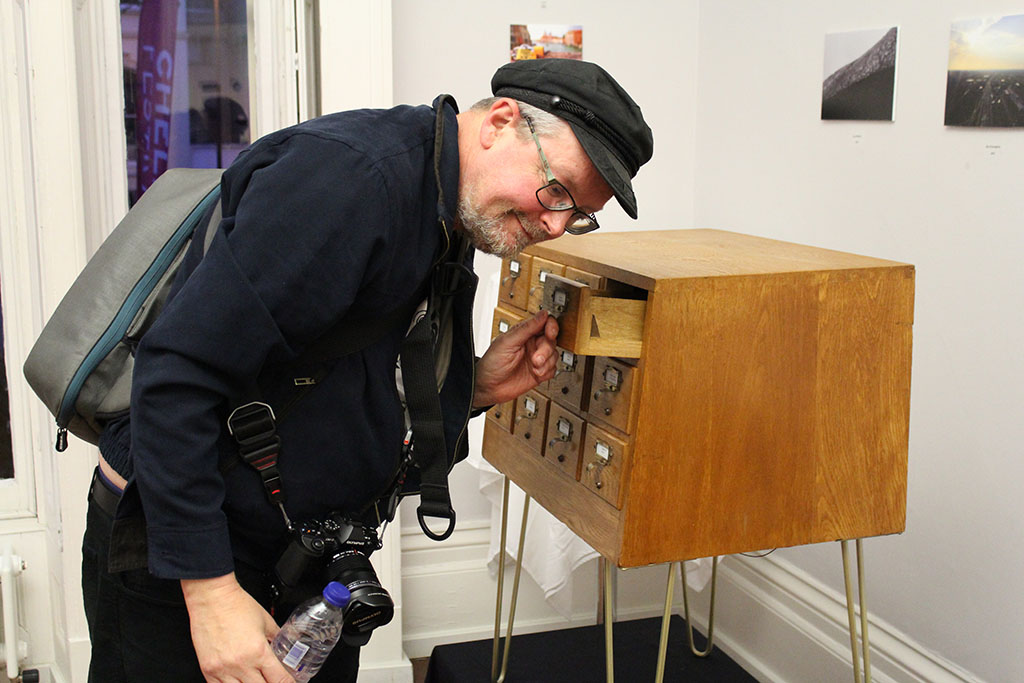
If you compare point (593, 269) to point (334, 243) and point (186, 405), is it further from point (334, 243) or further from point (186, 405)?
point (186, 405)

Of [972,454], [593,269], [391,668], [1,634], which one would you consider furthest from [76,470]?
[972,454]

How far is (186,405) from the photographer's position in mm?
1154

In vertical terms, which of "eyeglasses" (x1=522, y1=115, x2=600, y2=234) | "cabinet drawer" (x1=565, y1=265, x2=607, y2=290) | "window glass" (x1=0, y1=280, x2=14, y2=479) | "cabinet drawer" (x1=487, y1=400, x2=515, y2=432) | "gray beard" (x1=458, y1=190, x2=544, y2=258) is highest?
"eyeglasses" (x1=522, y1=115, x2=600, y2=234)

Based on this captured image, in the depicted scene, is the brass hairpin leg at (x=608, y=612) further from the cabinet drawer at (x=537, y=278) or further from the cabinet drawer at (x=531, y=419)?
the cabinet drawer at (x=537, y=278)

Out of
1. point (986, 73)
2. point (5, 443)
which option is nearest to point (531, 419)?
point (986, 73)

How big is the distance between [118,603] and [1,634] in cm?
184

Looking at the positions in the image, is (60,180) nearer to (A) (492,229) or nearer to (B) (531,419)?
(B) (531,419)

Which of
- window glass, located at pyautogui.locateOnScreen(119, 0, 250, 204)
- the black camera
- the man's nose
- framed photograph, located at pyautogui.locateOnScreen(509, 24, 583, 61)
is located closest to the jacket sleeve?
the black camera

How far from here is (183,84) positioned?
8.93 feet

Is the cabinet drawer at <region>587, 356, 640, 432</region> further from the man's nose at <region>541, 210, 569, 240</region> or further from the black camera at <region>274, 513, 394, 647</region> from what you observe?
the black camera at <region>274, 513, 394, 647</region>

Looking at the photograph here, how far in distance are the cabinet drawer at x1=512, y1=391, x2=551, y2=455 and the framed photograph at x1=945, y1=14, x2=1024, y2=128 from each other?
3.35 feet

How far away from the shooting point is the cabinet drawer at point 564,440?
5.96ft

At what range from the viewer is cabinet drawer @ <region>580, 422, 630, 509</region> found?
5.39 feet

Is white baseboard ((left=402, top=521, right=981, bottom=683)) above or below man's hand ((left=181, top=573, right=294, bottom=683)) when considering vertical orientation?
below
